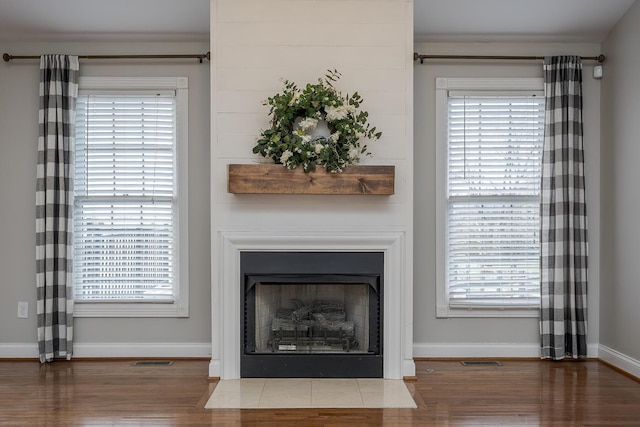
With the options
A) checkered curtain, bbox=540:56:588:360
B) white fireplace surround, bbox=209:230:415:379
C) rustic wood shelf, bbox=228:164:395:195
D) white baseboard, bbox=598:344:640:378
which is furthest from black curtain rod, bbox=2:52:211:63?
white baseboard, bbox=598:344:640:378

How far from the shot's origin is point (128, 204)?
4633mm

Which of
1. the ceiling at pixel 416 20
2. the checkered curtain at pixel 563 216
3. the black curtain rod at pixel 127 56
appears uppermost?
the ceiling at pixel 416 20

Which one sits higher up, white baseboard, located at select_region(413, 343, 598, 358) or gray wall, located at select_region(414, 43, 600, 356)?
gray wall, located at select_region(414, 43, 600, 356)

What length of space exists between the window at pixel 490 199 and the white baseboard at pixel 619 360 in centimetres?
59

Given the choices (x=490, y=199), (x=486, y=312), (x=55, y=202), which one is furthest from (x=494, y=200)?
(x=55, y=202)

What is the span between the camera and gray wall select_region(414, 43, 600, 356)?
15.2ft

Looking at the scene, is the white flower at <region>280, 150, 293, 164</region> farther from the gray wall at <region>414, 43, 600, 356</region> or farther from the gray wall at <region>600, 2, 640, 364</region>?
the gray wall at <region>600, 2, 640, 364</region>

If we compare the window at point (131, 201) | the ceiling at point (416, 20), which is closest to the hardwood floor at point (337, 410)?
the window at point (131, 201)

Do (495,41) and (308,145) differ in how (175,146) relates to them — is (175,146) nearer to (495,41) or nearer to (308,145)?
(308,145)

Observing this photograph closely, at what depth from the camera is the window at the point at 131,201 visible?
461 cm

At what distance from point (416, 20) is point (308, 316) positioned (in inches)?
89.5

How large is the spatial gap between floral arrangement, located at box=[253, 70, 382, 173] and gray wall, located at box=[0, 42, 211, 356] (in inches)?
39.0

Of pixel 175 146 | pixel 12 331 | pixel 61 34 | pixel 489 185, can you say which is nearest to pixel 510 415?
pixel 489 185

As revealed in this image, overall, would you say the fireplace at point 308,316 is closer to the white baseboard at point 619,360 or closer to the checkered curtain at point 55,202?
the checkered curtain at point 55,202
